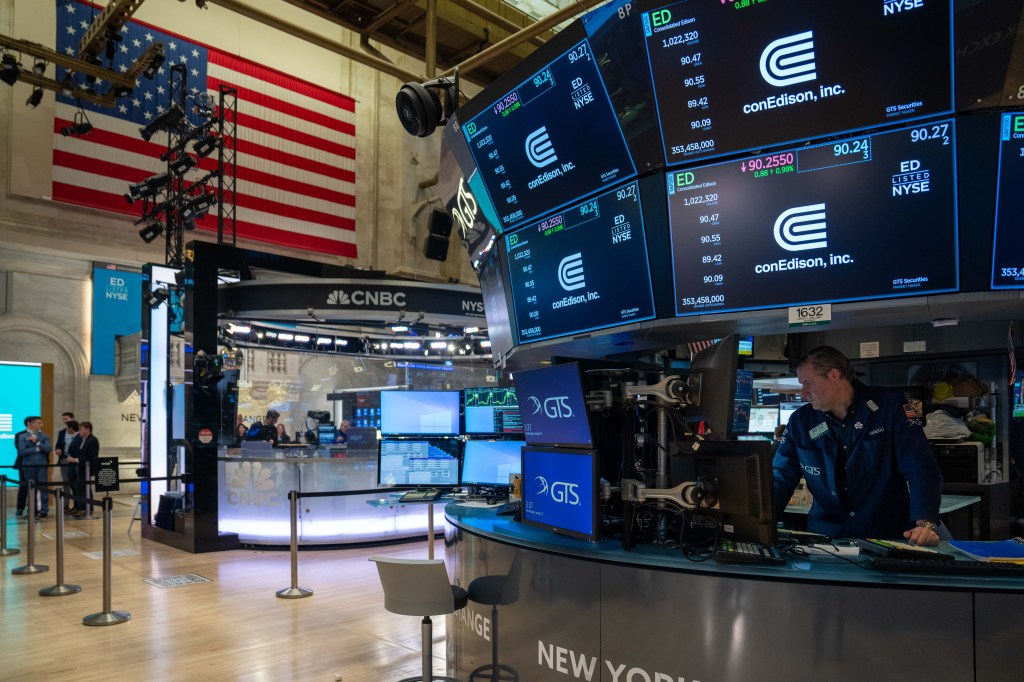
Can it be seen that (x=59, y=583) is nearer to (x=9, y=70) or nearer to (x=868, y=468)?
(x=868, y=468)

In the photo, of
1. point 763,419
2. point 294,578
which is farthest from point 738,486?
point 763,419

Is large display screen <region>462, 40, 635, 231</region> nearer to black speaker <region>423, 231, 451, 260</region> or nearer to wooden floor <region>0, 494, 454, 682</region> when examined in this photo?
wooden floor <region>0, 494, 454, 682</region>

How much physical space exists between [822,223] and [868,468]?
105cm

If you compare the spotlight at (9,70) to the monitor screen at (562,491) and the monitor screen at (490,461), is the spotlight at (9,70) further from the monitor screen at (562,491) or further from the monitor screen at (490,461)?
the monitor screen at (562,491)

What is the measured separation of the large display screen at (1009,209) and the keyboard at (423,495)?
3.67 meters

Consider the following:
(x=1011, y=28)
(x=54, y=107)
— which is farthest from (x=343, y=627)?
(x=54, y=107)

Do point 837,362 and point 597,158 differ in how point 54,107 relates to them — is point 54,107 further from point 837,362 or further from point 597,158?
point 837,362

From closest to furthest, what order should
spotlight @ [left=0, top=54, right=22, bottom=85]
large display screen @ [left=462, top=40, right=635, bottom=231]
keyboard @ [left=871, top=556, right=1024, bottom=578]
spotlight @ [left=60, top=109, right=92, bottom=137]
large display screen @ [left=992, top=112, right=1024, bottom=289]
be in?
keyboard @ [left=871, top=556, right=1024, bottom=578], large display screen @ [left=992, top=112, right=1024, bottom=289], large display screen @ [left=462, top=40, right=635, bottom=231], spotlight @ [left=0, top=54, right=22, bottom=85], spotlight @ [left=60, top=109, right=92, bottom=137]

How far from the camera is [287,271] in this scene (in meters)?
9.56

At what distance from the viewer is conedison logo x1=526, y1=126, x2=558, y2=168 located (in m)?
3.85

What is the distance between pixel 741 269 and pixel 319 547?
6.63 metres

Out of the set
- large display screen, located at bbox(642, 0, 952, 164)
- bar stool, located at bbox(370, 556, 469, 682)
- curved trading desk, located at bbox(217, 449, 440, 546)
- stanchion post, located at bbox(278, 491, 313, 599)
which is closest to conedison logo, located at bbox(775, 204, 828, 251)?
large display screen, located at bbox(642, 0, 952, 164)

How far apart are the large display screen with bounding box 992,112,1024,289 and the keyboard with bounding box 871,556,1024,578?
3.77 ft

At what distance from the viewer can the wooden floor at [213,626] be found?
4441mm
